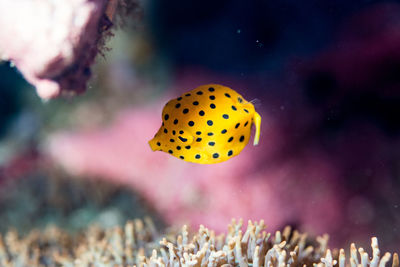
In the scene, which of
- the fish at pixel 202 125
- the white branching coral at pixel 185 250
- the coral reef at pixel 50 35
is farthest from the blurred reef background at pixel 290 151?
the fish at pixel 202 125

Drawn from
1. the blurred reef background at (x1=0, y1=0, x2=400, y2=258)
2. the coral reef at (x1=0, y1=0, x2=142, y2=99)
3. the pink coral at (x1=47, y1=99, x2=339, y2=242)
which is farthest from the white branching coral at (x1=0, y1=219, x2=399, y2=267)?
the coral reef at (x1=0, y1=0, x2=142, y2=99)

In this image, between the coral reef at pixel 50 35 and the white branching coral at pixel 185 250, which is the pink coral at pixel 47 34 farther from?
the white branching coral at pixel 185 250

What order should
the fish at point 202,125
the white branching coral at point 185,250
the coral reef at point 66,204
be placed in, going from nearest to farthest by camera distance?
the fish at point 202,125 < the white branching coral at point 185,250 < the coral reef at point 66,204

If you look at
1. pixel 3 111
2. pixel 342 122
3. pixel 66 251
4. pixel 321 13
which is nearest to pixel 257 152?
pixel 342 122

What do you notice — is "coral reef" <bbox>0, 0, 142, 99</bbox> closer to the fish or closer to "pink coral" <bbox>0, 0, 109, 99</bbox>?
"pink coral" <bbox>0, 0, 109, 99</bbox>

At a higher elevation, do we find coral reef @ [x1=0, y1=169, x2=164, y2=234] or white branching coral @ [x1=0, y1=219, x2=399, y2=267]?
coral reef @ [x1=0, y1=169, x2=164, y2=234]

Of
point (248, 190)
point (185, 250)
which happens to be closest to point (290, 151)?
point (248, 190)
